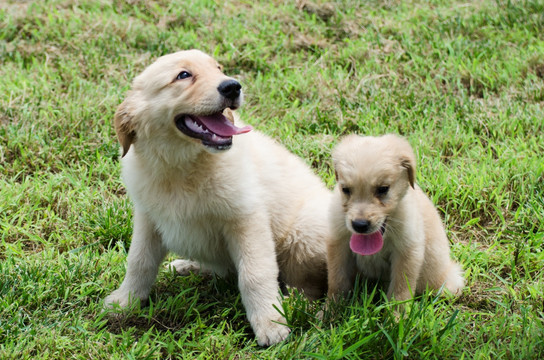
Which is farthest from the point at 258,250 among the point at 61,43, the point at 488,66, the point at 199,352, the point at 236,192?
the point at 61,43

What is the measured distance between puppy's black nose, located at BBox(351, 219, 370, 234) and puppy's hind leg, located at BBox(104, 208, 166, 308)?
129 centimetres

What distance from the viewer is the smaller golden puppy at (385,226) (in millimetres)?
3521

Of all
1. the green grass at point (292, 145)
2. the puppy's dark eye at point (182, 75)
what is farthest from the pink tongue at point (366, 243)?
the puppy's dark eye at point (182, 75)

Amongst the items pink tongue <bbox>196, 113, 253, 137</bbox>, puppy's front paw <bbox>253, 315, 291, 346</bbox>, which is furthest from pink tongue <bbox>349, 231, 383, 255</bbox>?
pink tongue <bbox>196, 113, 253, 137</bbox>

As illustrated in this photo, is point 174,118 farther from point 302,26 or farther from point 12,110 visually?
point 302,26

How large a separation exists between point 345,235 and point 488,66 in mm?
3277

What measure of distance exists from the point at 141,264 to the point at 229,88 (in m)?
1.20

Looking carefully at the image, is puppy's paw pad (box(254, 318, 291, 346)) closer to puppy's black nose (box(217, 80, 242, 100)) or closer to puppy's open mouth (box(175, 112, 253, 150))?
puppy's open mouth (box(175, 112, 253, 150))

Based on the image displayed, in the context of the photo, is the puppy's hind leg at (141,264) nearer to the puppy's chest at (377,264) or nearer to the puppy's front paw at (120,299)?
the puppy's front paw at (120,299)

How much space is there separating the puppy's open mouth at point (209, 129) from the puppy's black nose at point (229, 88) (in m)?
0.18

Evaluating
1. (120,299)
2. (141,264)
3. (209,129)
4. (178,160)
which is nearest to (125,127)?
(178,160)

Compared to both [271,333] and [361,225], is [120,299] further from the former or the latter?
[361,225]

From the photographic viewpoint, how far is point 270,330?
144 inches

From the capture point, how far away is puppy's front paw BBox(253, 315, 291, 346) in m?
3.64
